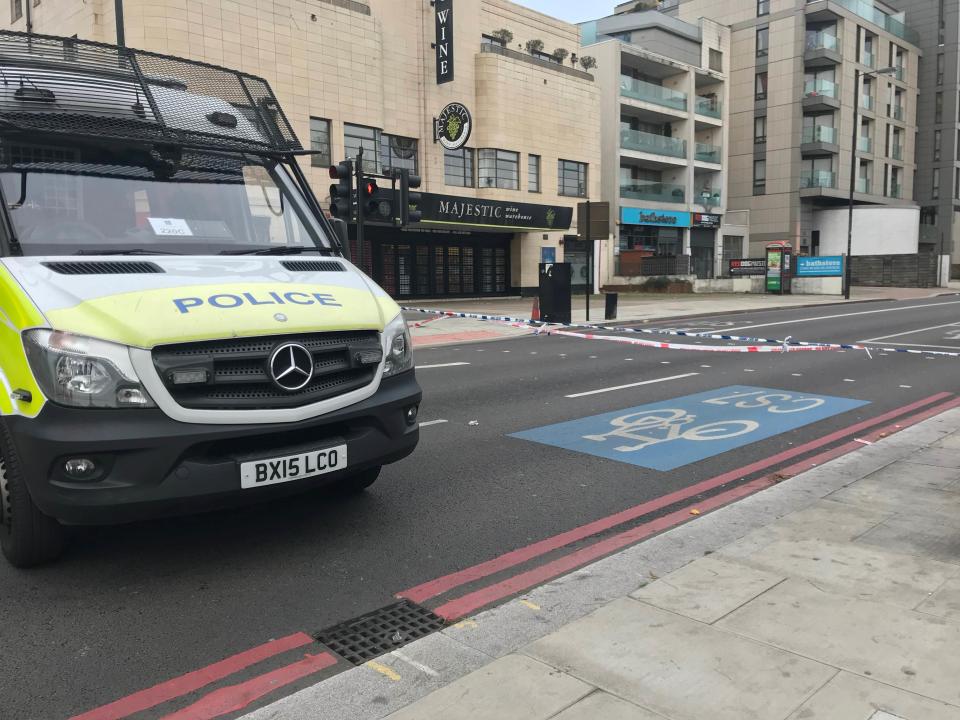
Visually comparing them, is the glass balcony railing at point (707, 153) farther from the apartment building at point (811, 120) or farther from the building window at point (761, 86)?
the building window at point (761, 86)

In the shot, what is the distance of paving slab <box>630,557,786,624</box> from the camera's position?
3.54 m

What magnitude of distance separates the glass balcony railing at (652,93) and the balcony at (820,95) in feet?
39.5

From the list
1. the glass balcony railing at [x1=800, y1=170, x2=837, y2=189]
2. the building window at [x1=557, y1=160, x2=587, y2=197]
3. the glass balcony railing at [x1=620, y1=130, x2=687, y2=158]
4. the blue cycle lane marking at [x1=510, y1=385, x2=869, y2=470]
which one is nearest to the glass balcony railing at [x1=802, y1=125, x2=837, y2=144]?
the glass balcony railing at [x1=800, y1=170, x2=837, y2=189]

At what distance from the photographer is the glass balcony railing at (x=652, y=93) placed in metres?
41.5

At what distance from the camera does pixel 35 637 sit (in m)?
3.42

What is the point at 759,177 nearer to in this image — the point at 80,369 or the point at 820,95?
the point at 820,95

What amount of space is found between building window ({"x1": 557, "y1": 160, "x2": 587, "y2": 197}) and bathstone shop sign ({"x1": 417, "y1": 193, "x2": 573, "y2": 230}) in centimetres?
223

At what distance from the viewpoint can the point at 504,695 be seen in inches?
113

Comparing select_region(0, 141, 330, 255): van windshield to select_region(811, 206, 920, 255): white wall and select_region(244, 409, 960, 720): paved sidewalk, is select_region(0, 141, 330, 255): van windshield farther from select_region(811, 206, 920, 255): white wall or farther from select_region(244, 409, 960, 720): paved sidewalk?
select_region(811, 206, 920, 255): white wall

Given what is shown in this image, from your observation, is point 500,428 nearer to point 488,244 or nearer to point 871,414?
point 871,414

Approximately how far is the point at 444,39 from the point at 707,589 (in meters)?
30.1

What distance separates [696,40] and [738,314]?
91.6 feet

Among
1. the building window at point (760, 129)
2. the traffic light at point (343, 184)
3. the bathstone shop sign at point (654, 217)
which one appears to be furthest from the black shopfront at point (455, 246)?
the building window at point (760, 129)

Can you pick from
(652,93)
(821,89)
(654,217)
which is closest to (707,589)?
(654,217)
